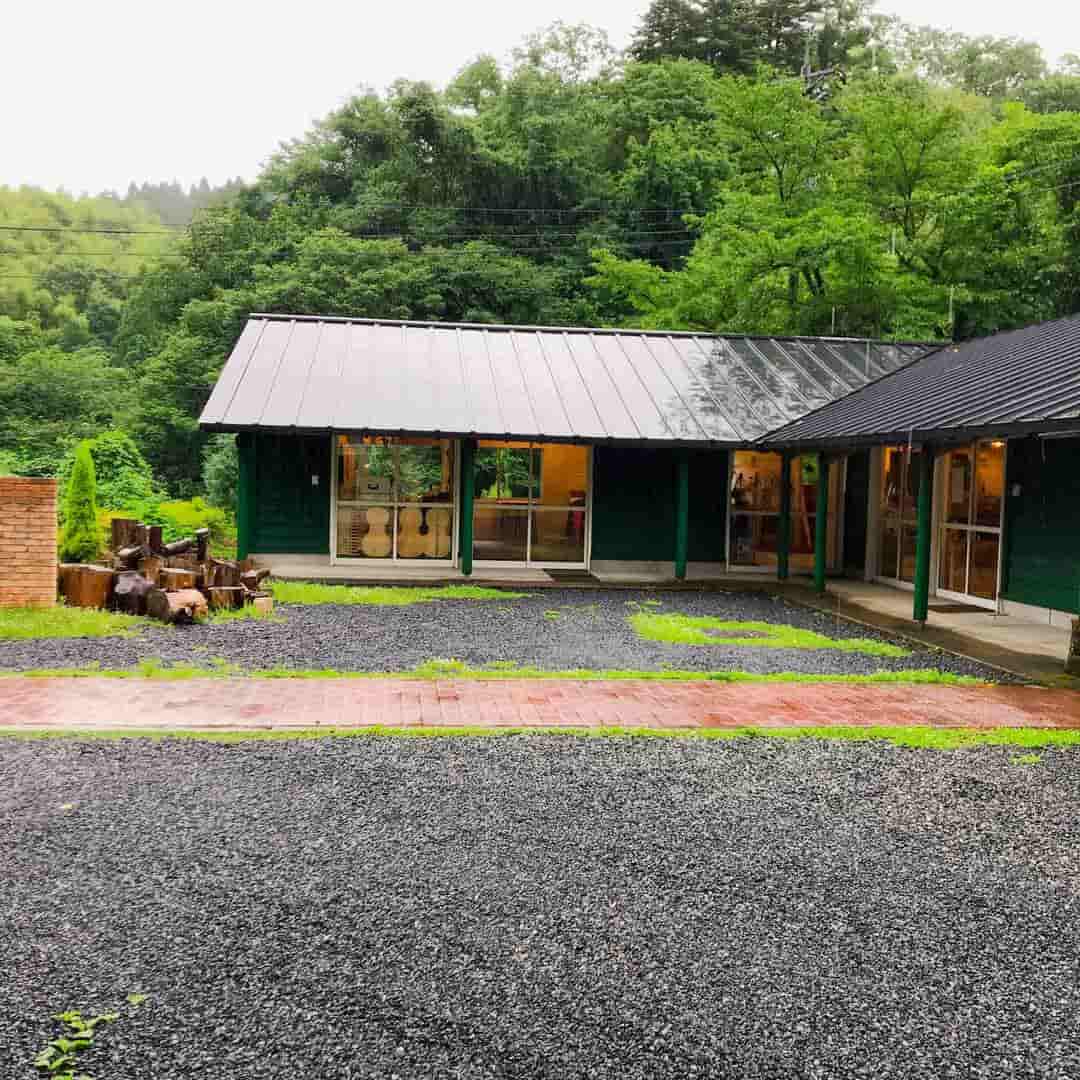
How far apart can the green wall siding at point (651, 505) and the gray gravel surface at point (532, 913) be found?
9.81 metres

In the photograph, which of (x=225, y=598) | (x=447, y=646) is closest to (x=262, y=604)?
(x=225, y=598)

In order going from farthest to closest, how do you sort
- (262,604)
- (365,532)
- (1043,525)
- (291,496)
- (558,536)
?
(558,536), (365,532), (291,496), (1043,525), (262,604)

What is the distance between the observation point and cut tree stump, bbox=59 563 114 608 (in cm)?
995

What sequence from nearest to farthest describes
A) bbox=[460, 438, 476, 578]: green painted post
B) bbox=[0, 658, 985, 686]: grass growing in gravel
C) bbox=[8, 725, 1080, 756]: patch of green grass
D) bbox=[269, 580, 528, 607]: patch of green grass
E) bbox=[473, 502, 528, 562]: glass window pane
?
bbox=[8, 725, 1080, 756]: patch of green grass → bbox=[0, 658, 985, 686]: grass growing in gravel → bbox=[269, 580, 528, 607]: patch of green grass → bbox=[460, 438, 476, 578]: green painted post → bbox=[473, 502, 528, 562]: glass window pane

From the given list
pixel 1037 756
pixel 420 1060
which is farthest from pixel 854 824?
pixel 420 1060

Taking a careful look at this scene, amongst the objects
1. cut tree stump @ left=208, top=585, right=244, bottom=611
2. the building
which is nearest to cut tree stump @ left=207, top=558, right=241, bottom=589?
cut tree stump @ left=208, top=585, right=244, bottom=611

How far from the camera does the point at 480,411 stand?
45.9 feet

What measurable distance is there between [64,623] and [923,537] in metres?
8.37

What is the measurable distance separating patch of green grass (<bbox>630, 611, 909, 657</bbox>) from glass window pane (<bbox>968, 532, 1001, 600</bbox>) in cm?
289

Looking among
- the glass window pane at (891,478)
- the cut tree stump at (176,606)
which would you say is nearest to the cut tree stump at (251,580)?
the cut tree stump at (176,606)

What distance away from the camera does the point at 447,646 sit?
29.2 ft

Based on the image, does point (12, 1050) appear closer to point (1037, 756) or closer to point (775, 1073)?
point (775, 1073)

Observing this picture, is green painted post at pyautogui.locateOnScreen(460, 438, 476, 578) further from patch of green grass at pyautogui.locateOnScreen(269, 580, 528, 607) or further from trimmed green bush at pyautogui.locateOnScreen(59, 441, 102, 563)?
trimmed green bush at pyautogui.locateOnScreen(59, 441, 102, 563)

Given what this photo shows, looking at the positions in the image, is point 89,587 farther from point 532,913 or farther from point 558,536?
point 532,913
